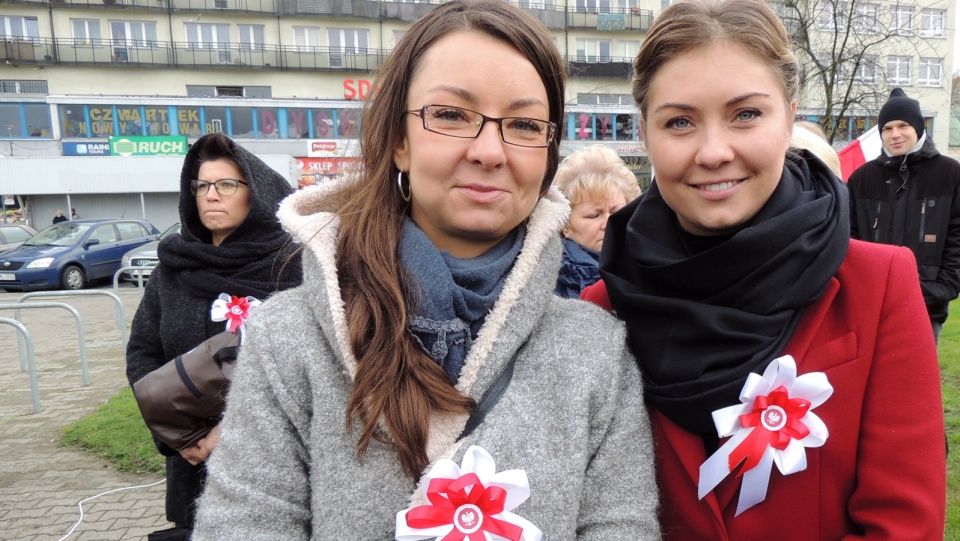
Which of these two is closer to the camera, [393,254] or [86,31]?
[393,254]

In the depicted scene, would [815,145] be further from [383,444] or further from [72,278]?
[72,278]

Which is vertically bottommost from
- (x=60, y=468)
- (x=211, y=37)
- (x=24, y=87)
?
(x=60, y=468)

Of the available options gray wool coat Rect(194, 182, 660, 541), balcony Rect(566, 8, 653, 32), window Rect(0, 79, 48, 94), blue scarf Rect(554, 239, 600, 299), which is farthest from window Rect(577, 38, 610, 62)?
gray wool coat Rect(194, 182, 660, 541)

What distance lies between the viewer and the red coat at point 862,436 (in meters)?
1.45

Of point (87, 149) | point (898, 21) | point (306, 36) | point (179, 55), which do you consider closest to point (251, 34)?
point (306, 36)

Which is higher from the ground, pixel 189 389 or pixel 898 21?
pixel 898 21

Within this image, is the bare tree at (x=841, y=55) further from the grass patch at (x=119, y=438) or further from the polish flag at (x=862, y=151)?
the grass patch at (x=119, y=438)

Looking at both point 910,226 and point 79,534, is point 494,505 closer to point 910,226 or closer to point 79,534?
point 79,534

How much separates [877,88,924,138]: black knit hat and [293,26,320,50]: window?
34.4m

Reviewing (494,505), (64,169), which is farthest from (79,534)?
(64,169)

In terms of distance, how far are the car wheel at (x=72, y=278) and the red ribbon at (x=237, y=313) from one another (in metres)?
13.2

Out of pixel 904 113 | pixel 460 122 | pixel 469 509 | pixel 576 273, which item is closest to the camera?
pixel 469 509

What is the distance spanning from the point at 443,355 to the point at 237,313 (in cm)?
180

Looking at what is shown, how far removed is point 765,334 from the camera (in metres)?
1.58
